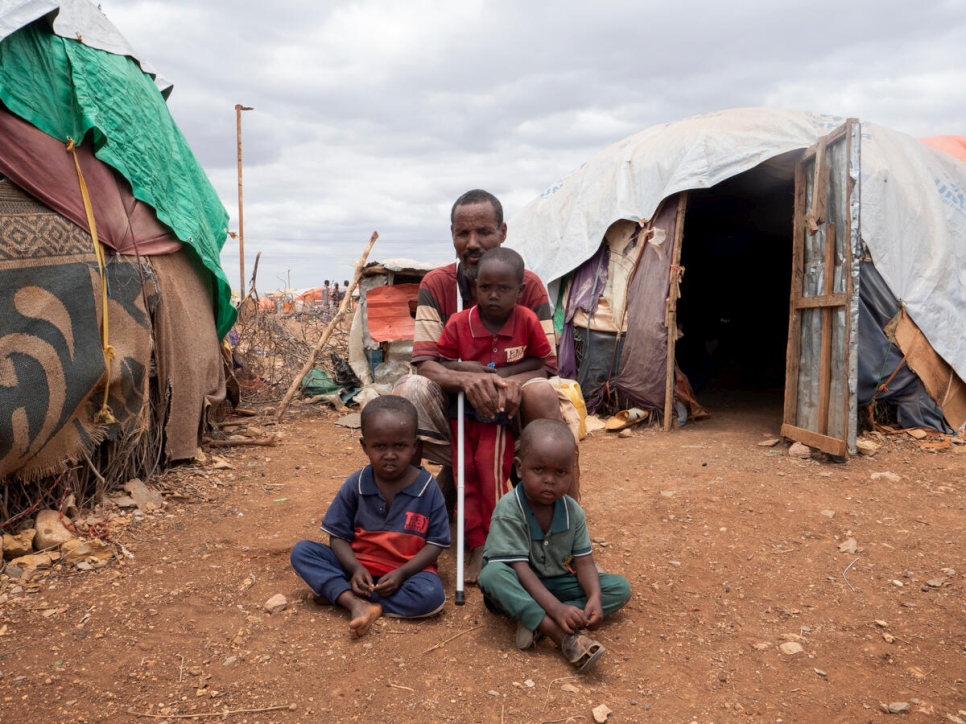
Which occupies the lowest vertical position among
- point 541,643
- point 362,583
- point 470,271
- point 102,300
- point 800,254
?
point 541,643

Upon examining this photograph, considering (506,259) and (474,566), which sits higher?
(506,259)

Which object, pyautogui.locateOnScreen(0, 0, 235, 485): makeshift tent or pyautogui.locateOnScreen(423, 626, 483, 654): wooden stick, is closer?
pyautogui.locateOnScreen(423, 626, 483, 654): wooden stick

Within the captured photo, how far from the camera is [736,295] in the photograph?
874 centimetres

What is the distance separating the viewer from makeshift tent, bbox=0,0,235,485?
2746 mm

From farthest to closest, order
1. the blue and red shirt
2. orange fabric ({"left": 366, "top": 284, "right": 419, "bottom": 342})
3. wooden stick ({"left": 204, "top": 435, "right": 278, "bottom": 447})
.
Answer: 1. orange fabric ({"left": 366, "top": 284, "right": 419, "bottom": 342})
2. wooden stick ({"left": 204, "top": 435, "right": 278, "bottom": 447})
3. the blue and red shirt

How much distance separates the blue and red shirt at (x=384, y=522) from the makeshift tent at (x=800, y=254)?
323 centimetres

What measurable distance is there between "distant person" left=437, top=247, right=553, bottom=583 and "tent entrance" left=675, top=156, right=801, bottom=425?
183 inches

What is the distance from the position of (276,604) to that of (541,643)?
890 mm

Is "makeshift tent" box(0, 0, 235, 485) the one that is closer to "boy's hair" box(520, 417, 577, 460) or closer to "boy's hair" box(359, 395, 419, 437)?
"boy's hair" box(359, 395, 419, 437)

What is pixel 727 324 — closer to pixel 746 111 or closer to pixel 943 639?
pixel 746 111

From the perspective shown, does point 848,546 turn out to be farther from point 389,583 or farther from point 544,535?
point 389,583

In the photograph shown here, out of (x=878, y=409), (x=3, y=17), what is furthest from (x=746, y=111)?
(x=3, y=17)

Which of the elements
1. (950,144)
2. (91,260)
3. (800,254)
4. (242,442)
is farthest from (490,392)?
(950,144)

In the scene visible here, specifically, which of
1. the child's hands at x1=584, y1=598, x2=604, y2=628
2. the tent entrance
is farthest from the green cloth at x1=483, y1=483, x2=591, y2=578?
the tent entrance
